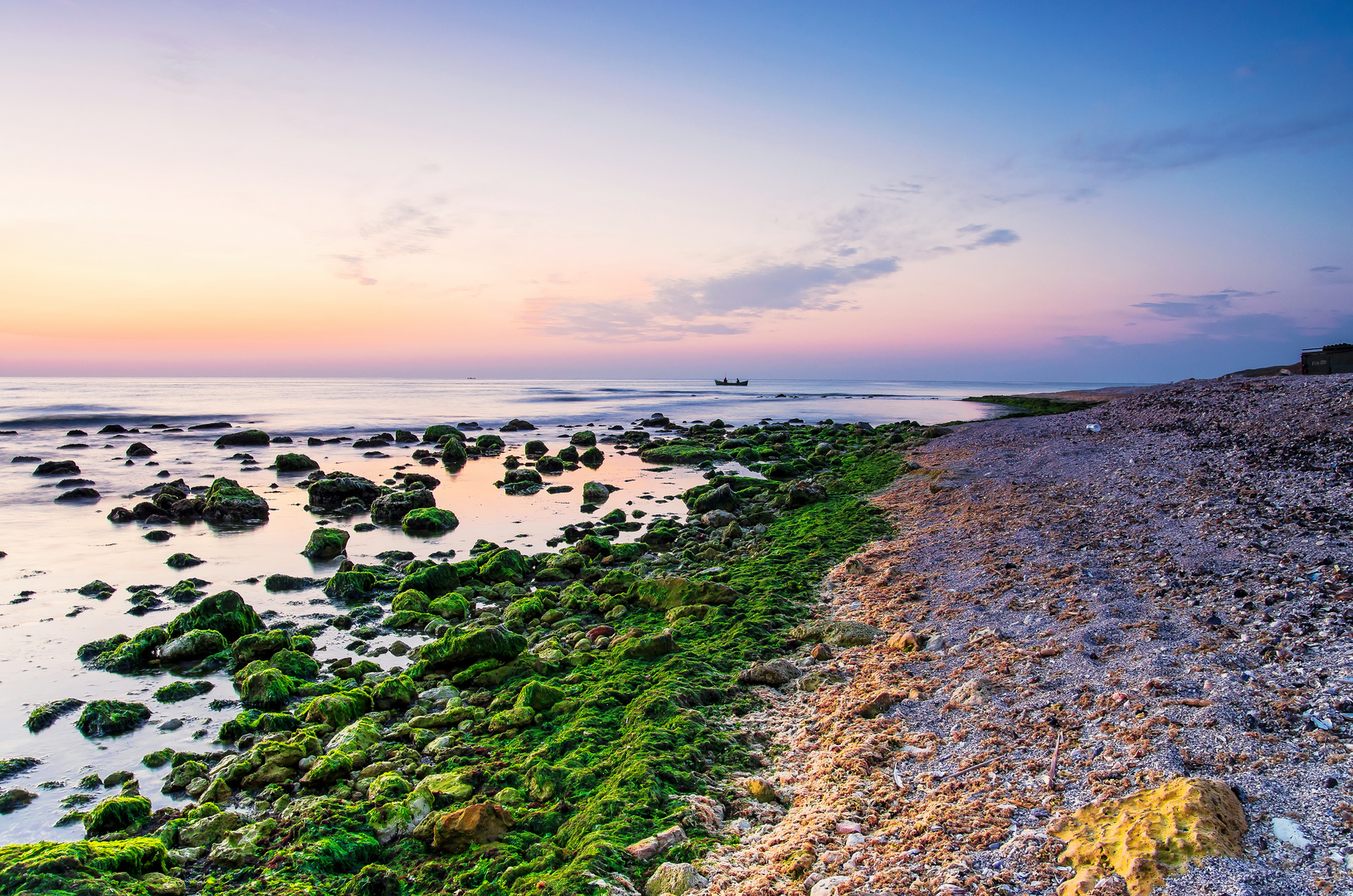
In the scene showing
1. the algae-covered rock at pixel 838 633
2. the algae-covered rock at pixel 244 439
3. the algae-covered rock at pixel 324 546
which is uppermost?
the algae-covered rock at pixel 244 439

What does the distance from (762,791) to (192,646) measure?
6.83 m

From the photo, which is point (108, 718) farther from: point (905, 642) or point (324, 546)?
point (905, 642)

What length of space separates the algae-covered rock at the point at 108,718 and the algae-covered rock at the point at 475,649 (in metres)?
2.48

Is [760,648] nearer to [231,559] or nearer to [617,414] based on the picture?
[231,559]

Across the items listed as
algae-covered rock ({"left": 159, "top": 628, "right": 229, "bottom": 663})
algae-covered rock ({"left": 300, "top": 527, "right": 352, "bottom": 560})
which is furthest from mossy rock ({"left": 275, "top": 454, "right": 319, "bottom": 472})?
algae-covered rock ({"left": 159, "top": 628, "right": 229, "bottom": 663})

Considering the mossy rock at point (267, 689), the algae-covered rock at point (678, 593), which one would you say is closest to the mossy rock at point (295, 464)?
the mossy rock at point (267, 689)

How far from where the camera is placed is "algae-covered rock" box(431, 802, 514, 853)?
3822 millimetres

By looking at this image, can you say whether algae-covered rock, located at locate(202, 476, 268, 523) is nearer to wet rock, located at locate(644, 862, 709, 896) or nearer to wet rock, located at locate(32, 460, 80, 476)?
wet rock, located at locate(32, 460, 80, 476)

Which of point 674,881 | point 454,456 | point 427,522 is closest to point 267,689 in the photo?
point 674,881

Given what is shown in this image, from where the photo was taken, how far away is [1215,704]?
12.4ft

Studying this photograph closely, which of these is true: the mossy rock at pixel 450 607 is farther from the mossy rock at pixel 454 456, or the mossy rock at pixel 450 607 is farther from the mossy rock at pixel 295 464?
the mossy rock at pixel 295 464

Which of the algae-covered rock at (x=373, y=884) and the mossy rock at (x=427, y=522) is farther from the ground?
the mossy rock at (x=427, y=522)

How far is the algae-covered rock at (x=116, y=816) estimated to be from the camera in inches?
169

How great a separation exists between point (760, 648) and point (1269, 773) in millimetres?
Answer: 3769
